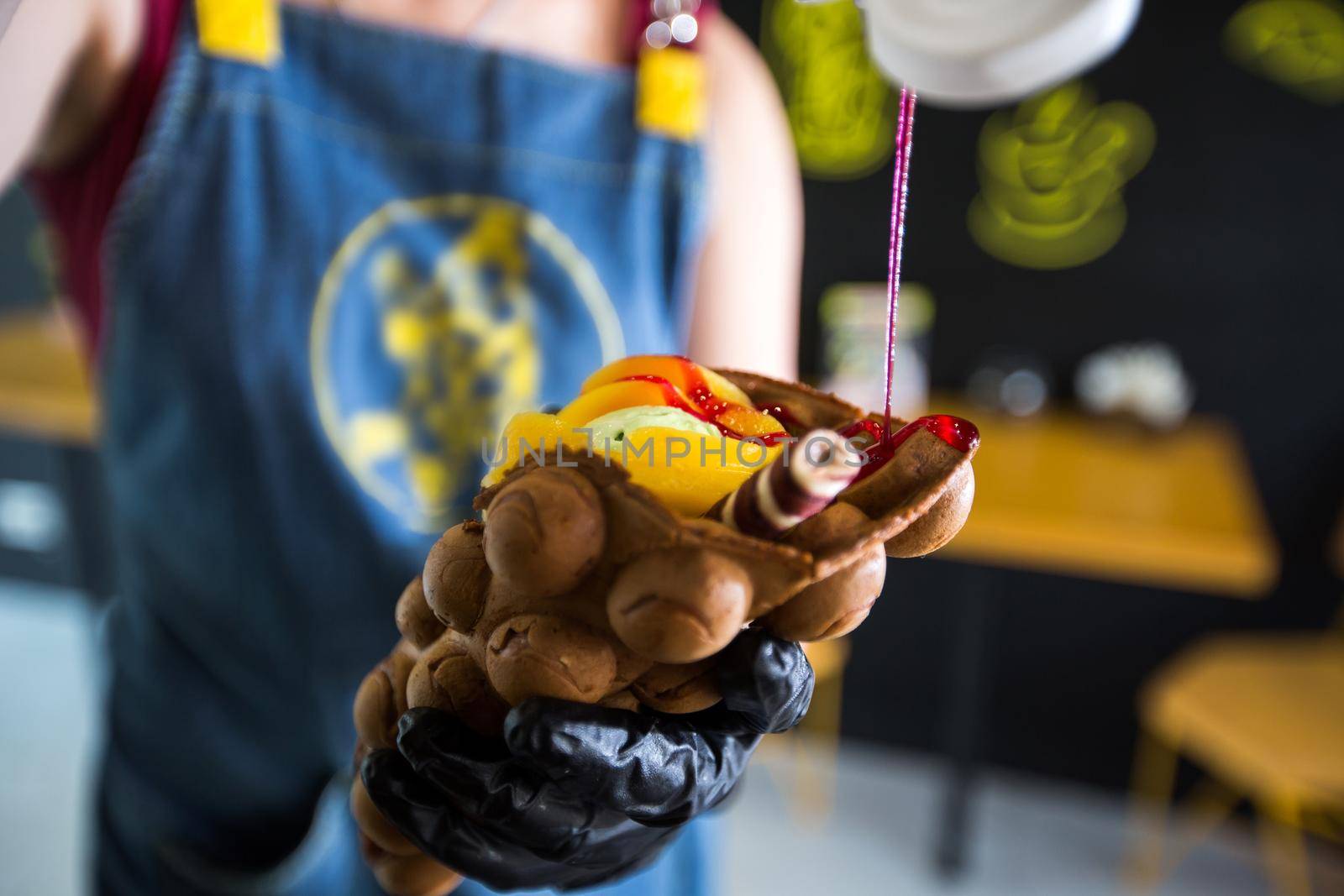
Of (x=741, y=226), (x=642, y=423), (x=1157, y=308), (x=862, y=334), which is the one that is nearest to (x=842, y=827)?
(x=862, y=334)

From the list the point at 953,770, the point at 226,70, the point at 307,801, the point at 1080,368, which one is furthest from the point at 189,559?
the point at 1080,368

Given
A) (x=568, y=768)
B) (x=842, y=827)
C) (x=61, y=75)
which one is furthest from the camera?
(x=842, y=827)

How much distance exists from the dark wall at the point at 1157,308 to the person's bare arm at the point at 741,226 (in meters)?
1.22

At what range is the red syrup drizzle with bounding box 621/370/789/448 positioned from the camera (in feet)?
1.21

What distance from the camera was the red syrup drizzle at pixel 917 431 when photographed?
33cm

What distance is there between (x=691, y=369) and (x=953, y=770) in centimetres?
192

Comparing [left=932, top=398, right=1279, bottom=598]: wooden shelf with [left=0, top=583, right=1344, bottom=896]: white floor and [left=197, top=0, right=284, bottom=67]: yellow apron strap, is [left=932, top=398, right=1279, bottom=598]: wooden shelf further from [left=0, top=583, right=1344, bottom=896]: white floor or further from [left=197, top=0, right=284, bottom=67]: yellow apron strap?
[left=197, top=0, right=284, bottom=67]: yellow apron strap

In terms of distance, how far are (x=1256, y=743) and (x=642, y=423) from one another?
1.68 m

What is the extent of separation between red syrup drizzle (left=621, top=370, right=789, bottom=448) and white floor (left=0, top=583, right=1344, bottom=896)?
1.90 metres

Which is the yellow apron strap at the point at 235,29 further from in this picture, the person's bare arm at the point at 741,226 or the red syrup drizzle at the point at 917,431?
the red syrup drizzle at the point at 917,431

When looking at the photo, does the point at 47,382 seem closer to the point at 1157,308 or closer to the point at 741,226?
the point at 741,226

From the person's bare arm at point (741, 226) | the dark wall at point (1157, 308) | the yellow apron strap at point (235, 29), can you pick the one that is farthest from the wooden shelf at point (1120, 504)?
the yellow apron strap at point (235, 29)

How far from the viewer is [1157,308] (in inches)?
87.3

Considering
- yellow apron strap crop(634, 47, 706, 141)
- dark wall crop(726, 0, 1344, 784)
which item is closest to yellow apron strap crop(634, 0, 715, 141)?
yellow apron strap crop(634, 47, 706, 141)
